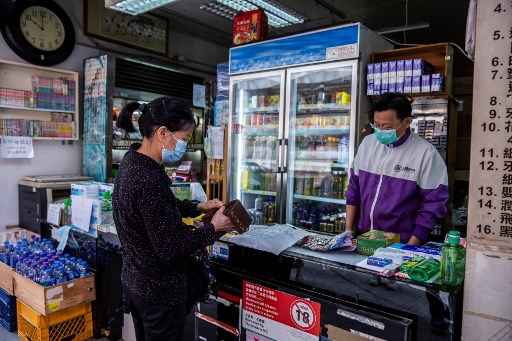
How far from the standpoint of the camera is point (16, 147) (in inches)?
165

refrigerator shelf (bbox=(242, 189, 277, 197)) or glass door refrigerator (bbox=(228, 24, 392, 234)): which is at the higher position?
glass door refrigerator (bbox=(228, 24, 392, 234))

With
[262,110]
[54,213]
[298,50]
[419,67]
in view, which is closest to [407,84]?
[419,67]

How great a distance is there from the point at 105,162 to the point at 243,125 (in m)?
1.66

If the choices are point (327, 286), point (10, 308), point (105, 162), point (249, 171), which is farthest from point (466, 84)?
point (10, 308)

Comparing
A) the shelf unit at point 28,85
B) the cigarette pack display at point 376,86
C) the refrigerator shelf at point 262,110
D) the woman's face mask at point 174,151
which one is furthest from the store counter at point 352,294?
the shelf unit at point 28,85

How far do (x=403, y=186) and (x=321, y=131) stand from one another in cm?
162

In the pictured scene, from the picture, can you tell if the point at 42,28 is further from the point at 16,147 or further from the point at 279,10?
the point at 279,10

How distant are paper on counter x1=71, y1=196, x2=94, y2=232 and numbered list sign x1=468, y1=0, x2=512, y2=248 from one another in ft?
8.80

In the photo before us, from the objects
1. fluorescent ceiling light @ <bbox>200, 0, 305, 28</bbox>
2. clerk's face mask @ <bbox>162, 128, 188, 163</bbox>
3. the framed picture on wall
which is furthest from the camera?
the framed picture on wall

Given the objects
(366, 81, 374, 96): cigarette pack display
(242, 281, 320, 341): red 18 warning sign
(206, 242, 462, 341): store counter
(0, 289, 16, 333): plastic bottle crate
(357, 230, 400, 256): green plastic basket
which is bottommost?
(0, 289, 16, 333): plastic bottle crate

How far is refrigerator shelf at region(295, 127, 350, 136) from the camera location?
12.3 feet

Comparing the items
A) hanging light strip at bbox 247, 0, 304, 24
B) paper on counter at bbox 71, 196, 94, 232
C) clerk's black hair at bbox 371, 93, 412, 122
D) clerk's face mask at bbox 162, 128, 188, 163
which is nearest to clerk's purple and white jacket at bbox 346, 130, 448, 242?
clerk's black hair at bbox 371, 93, 412, 122

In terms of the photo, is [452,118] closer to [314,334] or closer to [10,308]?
[314,334]

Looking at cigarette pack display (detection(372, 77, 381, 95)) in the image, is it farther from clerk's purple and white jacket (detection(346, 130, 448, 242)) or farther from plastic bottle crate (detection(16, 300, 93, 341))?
plastic bottle crate (detection(16, 300, 93, 341))
